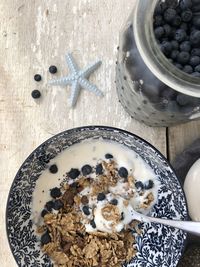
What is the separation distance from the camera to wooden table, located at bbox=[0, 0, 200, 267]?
90 centimetres

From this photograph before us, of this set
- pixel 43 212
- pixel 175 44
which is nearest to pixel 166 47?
pixel 175 44

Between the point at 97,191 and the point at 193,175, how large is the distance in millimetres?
147

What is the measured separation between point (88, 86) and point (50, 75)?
6 centimetres

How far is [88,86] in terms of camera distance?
2.94 feet

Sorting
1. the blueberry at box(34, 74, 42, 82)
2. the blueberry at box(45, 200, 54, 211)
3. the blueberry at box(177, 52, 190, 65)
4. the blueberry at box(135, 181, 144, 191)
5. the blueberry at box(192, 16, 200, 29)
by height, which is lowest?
the blueberry at box(45, 200, 54, 211)

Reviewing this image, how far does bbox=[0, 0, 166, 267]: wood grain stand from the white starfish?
0.01 m

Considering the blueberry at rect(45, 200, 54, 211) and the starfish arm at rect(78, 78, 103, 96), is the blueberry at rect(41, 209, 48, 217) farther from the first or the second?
the starfish arm at rect(78, 78, 103, 96)

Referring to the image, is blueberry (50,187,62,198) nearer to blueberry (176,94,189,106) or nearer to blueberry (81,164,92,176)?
blueberry (81,164,92,176)

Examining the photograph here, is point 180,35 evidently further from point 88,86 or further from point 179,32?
point 88,86

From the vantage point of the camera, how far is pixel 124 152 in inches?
33.9

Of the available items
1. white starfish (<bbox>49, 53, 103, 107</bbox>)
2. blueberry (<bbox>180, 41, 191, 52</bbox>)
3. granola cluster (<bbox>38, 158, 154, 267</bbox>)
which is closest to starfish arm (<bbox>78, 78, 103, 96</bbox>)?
white starfish (<bbox>49, 53, 103, 107</bbox>)

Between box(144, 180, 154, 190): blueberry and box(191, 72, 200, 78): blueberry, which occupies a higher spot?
box(191, 72, 200, 78): blueberry

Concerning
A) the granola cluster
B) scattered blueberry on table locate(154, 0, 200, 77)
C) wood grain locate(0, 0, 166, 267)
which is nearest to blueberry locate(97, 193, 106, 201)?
the granola cluster

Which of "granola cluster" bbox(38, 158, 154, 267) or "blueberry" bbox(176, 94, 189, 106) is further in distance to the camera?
"granola cluster" bbox(38, 158, 154, 267)
